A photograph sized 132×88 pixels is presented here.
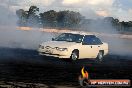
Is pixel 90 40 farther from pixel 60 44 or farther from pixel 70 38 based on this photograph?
pixel 60 44

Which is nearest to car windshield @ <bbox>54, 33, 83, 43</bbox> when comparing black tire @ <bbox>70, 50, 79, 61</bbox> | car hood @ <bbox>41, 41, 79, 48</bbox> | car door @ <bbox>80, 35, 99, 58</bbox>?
car door @ <bbox>80, 35, 99, 58</bbox>

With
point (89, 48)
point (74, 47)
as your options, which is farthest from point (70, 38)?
point (89, 48)

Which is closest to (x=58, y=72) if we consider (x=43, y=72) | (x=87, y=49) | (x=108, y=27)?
(x=43, y=72)

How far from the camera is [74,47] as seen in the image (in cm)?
1831

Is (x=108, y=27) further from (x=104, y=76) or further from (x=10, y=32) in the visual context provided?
(x=104, y=76)

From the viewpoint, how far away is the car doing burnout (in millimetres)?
17875

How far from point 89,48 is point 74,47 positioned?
127 centimetres

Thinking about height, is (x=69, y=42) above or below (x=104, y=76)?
above

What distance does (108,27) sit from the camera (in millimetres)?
50312

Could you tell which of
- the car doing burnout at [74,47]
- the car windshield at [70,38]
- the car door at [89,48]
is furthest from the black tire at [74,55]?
the car windshield at [70,38]

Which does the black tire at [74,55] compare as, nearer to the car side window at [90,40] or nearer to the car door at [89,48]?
the car door at [89,48]

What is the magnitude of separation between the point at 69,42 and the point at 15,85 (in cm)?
864

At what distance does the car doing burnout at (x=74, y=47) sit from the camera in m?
17.9

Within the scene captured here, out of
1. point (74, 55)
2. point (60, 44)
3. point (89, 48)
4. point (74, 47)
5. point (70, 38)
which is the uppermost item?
point (70, 38)
